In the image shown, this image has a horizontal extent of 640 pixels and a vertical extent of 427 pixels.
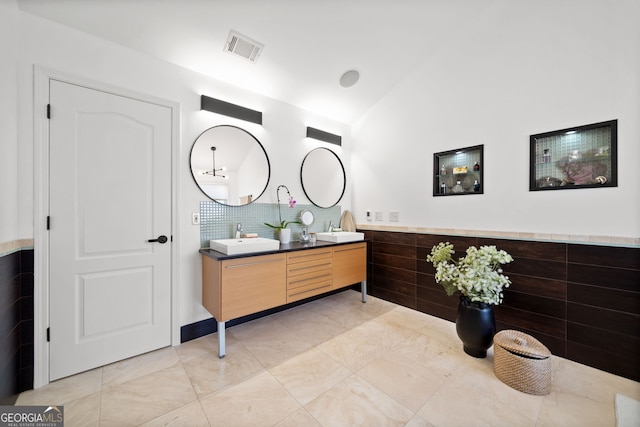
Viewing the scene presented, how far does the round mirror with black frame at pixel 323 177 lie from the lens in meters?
3.18

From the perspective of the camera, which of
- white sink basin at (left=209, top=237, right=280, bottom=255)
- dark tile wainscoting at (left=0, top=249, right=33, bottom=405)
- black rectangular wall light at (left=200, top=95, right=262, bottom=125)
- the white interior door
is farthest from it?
black rectangular wall light at (left=200, top=95, right=262, bottom=125)

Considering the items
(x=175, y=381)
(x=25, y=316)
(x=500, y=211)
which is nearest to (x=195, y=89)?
(x=25, y=316)

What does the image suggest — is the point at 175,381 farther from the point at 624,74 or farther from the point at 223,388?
the point at 624,74

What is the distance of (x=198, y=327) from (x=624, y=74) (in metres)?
3.95

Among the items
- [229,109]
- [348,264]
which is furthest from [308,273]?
[229,109]

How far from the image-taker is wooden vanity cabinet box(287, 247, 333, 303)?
2.40 metres

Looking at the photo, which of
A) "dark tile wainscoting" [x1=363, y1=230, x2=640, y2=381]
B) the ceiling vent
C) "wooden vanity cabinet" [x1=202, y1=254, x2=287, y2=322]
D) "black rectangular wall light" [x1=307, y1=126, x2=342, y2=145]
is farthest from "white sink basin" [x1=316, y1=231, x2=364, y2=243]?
the ceiling vent

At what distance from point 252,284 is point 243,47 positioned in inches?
82.5

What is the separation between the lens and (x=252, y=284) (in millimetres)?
2125

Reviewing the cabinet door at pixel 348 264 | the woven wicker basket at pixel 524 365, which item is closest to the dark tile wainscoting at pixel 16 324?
the cabinet door at pixel 348 264

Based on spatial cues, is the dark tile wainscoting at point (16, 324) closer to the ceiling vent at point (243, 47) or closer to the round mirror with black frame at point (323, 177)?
the ceiling vent at point (243, 47)

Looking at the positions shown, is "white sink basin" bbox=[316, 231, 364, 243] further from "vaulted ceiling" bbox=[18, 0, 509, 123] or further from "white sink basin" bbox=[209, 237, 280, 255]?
"vaulted ceiling" bbox=[18, 0, 509, 123]

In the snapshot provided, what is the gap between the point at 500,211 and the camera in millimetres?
2326

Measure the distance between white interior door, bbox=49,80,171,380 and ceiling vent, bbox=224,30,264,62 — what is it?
2.59ft
